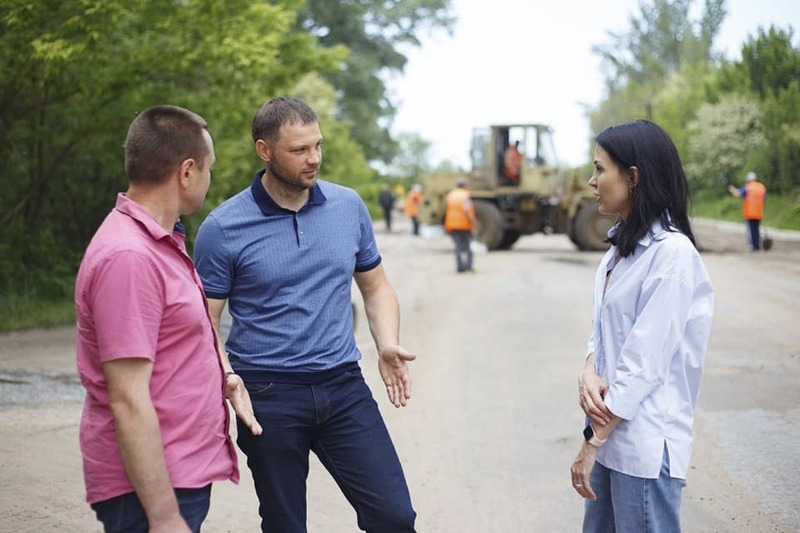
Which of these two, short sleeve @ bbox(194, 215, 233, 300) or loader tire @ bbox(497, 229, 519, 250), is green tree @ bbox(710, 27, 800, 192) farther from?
short sleeve @ bbox(194, 215, 233, 300)

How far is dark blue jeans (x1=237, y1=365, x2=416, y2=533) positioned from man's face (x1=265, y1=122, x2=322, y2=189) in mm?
726

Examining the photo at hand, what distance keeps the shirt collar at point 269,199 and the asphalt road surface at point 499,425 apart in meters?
2.23

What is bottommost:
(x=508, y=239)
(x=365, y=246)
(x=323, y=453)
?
(x=508, y=239)

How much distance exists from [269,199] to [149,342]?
1.32m

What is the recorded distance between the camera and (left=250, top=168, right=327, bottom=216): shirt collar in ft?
12.7

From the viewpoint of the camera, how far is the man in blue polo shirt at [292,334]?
3.78 meters

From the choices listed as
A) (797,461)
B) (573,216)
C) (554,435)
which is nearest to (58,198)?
(554,435)

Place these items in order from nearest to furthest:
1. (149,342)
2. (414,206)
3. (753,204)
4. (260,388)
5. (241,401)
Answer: (149,342) < (241,401) < (260,388) < (753,204) < (414,206)

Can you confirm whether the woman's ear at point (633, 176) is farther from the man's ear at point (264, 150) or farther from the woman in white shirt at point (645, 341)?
the man's ear at point (264, 150)

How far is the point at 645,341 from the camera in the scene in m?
3.12

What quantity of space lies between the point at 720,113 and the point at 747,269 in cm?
2825

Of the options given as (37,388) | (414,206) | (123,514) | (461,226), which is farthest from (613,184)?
(414,206)

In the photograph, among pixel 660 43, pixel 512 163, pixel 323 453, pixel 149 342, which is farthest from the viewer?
pixel 660 43

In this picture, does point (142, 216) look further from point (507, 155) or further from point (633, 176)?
point (507, 155)
